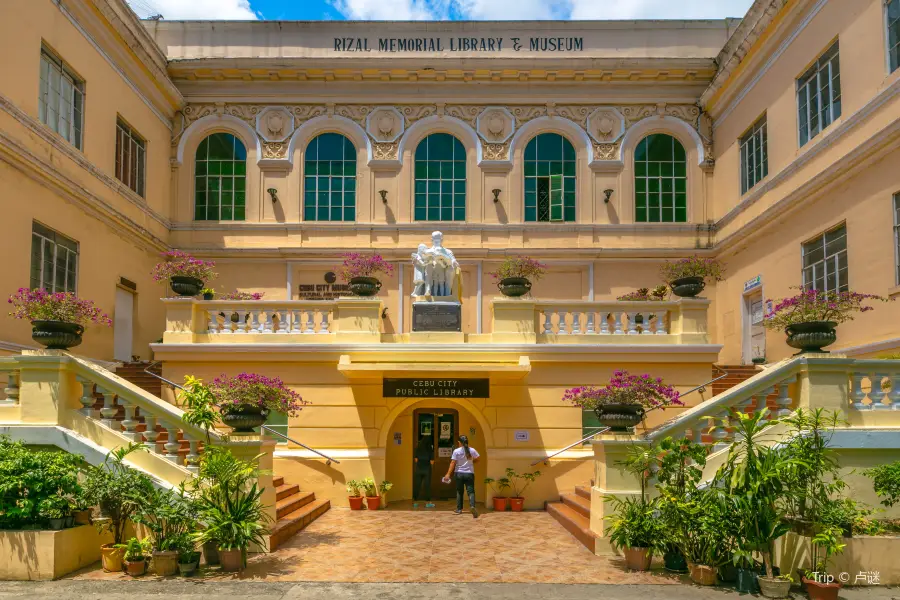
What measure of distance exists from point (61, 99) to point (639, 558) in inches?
553

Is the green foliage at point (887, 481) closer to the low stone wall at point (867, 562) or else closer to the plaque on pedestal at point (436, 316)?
the low stone wall at point (867, 562)

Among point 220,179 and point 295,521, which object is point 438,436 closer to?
point 295,521

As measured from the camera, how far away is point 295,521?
1162 centimetres

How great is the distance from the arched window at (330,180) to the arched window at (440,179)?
5.90 ft

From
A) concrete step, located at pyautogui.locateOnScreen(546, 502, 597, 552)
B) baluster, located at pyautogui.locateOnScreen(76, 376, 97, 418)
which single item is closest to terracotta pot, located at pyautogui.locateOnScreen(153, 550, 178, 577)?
baluster, located at pyautogui.locateOnScreen(76, 376, 97, 418)

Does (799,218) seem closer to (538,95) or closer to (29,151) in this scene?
(538,95)

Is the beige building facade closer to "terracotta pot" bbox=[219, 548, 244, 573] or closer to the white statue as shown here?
the white statue

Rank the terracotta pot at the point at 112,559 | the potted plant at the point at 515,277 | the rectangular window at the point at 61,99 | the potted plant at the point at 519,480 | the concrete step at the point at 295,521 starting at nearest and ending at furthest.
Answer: the terracotta pot at the point at 112,559 < the concrete step at the point at 295,521 < the potted plant at the point at 519,480 < the potted plant at the point at 515,277 < the rectangular window at the point at 61,99

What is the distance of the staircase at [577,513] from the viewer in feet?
35.2

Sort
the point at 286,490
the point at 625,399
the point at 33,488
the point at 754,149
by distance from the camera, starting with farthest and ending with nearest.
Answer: the point at 754,149
the point at 286,490
the point at 625,399
the point at 33,488

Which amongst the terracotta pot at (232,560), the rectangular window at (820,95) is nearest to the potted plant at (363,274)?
the terracotta pot at (232,560)

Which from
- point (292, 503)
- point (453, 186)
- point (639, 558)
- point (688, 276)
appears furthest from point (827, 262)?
point (292, 503)

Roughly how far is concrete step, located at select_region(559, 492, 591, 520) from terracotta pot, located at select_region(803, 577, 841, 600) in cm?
372

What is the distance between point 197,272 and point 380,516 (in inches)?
224
